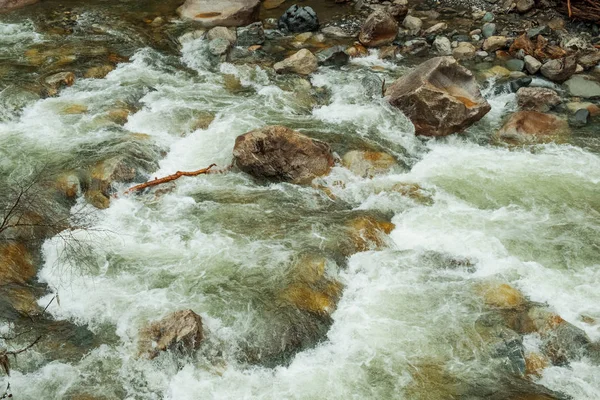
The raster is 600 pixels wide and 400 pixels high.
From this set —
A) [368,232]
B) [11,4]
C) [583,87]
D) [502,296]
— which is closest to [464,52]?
[583,87]

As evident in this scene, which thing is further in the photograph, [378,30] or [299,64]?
[378,30]

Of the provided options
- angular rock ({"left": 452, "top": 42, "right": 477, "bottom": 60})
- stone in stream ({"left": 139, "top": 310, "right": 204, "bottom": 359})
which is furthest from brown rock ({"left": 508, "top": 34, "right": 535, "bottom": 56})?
stone in stream ({"left": 139, "top": 310, "right": 204, "bottom": 359})

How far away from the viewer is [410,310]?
21.6ft

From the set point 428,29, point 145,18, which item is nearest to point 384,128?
point 428,29

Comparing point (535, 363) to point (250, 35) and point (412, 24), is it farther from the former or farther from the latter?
point (250, 35)

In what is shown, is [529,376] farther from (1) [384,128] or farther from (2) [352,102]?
(2) [352,102]

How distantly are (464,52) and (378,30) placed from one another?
203 cm

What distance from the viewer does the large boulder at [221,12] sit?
566 inches

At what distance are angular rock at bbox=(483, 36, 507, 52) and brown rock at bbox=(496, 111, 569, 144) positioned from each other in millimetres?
3144

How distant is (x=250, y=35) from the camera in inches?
543

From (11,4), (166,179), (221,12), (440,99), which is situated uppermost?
(440,99)

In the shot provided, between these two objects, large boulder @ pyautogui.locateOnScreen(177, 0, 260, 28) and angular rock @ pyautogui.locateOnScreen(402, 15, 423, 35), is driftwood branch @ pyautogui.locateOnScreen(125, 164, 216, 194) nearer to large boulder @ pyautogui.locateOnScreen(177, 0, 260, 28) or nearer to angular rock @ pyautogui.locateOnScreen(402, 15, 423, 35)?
large boulder @ pyautogui.locateOnScreen(177, 0, 260, 28)

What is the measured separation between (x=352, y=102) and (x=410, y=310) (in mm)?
5430

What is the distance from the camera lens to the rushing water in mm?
5887
